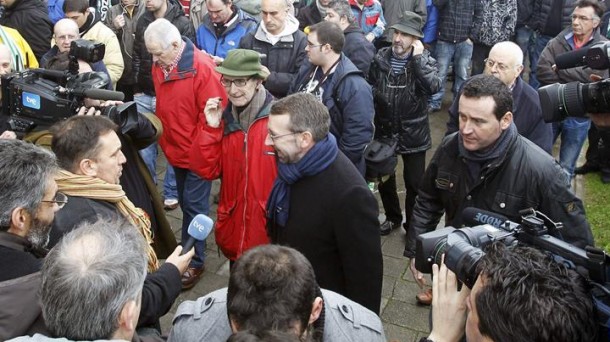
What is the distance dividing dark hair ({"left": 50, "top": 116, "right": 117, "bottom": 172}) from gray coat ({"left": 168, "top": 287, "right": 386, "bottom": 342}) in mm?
1099

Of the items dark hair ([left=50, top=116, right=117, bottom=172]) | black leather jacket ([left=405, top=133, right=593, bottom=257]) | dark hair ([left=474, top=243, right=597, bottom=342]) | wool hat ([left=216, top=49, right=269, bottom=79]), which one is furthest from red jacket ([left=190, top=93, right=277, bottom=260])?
dark hair ([left=474, top=243, right=597, bottom=342])

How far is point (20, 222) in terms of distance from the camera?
2492mm

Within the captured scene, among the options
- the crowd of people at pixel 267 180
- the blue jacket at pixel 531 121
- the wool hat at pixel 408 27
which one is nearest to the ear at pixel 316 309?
the crowd of people at pixel 267 180

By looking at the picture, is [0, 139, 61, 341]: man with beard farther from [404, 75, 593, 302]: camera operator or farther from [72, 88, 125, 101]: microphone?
[404, 75, 593, 302]: camera operator

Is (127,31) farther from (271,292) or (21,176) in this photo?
(271,292)

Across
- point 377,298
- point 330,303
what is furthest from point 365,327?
point 377,298

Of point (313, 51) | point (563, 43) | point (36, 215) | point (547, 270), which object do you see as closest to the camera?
point (547, 270)

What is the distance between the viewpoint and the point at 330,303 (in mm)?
2256

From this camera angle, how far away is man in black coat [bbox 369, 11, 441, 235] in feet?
15.8

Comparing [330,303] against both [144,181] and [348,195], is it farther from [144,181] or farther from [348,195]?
[144,181]

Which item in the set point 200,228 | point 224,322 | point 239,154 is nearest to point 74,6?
point 239,154

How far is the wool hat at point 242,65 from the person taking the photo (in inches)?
151

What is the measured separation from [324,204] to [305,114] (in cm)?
46

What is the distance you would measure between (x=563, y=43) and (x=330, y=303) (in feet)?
14.9
